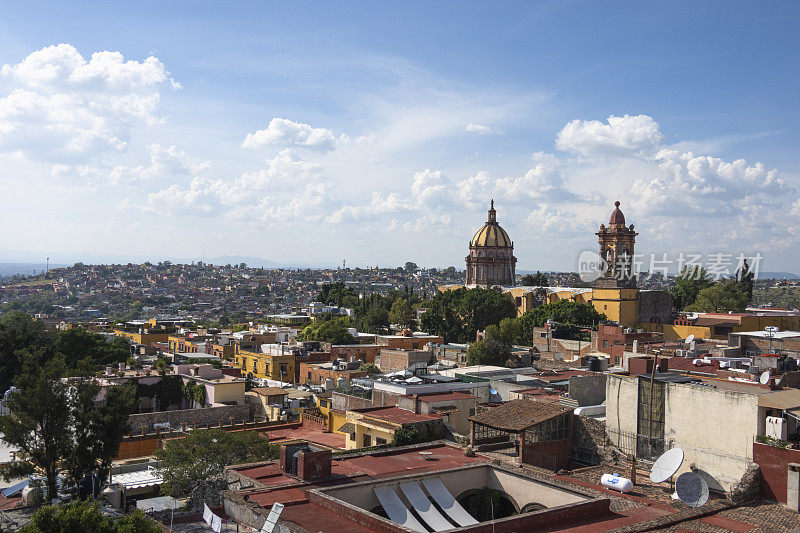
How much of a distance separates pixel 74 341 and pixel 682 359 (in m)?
34.4

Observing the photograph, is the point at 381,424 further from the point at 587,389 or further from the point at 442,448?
Answer: the point at 587,389

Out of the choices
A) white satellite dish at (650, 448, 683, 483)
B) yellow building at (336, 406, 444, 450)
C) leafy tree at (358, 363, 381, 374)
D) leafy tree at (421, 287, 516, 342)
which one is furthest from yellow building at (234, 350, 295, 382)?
white satellite dish at (650, 448, 683, 483)

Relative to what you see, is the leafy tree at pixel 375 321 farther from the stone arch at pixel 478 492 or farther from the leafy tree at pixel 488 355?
the stone arch at pixel 478 492

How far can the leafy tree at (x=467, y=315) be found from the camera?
5981 centimetres

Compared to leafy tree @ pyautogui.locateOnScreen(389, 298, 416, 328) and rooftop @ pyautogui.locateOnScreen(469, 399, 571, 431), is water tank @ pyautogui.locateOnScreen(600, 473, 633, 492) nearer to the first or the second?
rooftop @ pyautogui.locateOnScreen(469, 399, 571, 431)

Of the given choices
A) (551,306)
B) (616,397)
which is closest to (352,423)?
(616,397)

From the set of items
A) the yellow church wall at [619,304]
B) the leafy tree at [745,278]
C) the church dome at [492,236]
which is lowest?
the yellow church wall at [619,304]


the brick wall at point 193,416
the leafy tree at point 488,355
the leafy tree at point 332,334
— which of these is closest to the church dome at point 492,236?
the leafy tree at point 332,334

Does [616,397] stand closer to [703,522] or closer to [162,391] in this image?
[703,522]

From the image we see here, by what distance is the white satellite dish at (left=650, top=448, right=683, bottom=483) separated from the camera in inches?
558

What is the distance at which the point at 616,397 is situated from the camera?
686 inches

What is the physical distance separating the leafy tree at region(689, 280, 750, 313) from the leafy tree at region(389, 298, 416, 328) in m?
27.2

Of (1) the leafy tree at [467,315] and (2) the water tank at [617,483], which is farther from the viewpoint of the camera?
(1) the leafy tree at [467,315]

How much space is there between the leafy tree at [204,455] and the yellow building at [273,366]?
21.4 m
